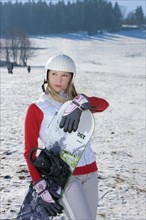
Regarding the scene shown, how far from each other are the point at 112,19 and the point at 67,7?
2038cm

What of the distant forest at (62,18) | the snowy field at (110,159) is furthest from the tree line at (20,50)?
the distant forest at (62,18)

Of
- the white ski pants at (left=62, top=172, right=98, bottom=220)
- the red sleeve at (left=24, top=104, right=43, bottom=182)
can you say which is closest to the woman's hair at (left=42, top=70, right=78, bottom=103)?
the red sleeve at (left=24, top=104, right=43, bottom=182)

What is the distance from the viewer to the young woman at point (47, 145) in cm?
328

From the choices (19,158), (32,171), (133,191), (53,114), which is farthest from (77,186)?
(19,158)

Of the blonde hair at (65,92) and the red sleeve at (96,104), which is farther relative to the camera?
the red sleeve at (96,104)

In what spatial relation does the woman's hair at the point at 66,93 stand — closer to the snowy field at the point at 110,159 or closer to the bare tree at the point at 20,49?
the snowy field at the point at 110,159

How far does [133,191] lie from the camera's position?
21.5 feet

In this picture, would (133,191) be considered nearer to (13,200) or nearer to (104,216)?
(104,216)

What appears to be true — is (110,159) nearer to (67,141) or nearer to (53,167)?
(67,141)

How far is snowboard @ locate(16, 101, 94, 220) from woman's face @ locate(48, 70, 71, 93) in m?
0.22

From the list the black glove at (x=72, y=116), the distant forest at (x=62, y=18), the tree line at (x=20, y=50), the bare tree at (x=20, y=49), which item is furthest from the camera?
the distant forest at (x=62, y=18)

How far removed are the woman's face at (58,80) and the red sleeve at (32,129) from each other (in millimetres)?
337

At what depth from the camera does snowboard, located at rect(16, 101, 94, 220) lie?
3432 millimetres

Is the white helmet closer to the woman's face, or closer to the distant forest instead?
the woman's face
